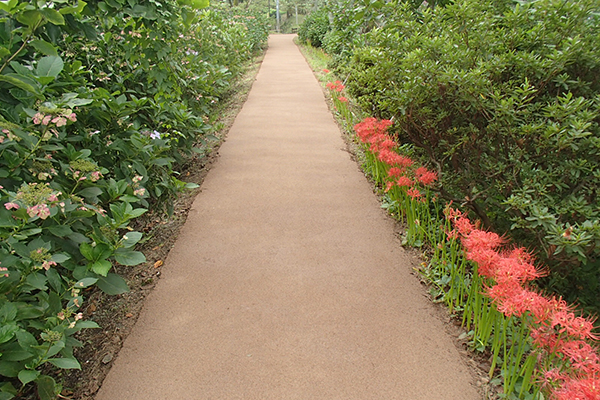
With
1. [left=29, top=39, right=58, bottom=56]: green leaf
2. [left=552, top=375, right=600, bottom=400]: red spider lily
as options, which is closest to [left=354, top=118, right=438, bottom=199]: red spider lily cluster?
[left=552, top=375, right=600, bottom=400]: red spider lily

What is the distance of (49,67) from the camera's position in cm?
174

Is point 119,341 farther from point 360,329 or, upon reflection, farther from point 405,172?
point 405,172

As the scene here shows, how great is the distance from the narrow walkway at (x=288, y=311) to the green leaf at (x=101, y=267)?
1.96ft

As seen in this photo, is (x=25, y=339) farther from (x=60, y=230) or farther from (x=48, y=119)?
(x=48, y=119)

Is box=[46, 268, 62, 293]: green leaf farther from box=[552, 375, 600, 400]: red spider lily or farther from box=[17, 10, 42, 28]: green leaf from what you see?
box=[552, 375, 600, 400]: red spider lily

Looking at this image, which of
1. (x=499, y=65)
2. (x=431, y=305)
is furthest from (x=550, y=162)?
(x=431, y=305)

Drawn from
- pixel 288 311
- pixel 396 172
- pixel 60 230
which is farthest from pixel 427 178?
pixel 60 230

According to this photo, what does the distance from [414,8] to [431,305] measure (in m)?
4.36

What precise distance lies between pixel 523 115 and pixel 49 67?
254 cm

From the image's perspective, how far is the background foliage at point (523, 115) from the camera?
2.17m

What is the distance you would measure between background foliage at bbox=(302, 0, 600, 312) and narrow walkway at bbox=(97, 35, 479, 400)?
77 cm

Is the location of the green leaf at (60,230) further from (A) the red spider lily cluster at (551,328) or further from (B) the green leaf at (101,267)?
(A) the red spider lily cluster at (551,328)

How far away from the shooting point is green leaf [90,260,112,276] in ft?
5.56

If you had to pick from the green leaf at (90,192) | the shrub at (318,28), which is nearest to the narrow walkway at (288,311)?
the green leaf at (90,192)
